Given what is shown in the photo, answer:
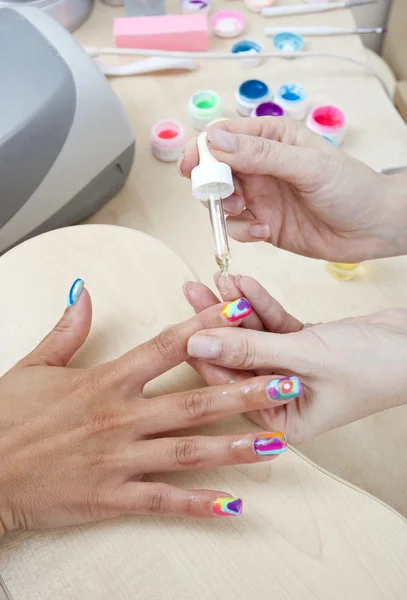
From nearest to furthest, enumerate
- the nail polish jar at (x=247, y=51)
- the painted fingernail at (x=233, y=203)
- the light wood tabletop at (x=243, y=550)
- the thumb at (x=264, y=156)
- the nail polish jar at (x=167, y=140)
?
the light wood tabletop at (x=243, y=550), the thumb at (x=264, y=156), the painted fingernail at (x=233, y=203), the nail polish jar at (x=167, y=140), the nail polish jar at (x=247, y=51)

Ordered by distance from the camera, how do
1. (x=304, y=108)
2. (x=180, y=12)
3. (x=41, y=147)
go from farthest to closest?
(x=180, y=12) < (x=304, y=108) < (x=41, y=147)

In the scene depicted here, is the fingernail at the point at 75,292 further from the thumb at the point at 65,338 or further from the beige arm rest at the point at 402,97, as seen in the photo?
the beige arm rest at the point at 402,97

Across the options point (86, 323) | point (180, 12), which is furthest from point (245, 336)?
point (180, 12)

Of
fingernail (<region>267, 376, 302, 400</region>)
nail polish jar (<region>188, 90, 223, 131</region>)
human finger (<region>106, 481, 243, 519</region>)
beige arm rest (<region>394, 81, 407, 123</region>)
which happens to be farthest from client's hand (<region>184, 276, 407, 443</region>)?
beige arm rest (<region>394, 81, 407, 123</region>)

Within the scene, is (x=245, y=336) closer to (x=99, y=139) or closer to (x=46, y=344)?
(x=46, y=344)

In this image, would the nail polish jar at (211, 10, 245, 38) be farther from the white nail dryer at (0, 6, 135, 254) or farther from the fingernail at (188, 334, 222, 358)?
the fingernail at (188, 334, 222, 358)

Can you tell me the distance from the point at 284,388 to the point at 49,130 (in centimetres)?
45

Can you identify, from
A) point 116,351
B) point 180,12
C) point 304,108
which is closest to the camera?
point 116,351

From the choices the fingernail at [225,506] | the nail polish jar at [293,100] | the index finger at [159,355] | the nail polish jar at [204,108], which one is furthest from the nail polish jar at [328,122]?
the fingernail at [225,506]

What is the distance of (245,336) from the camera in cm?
52

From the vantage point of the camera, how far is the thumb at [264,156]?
1.83ft

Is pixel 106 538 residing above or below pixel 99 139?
below

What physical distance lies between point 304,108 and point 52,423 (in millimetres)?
660

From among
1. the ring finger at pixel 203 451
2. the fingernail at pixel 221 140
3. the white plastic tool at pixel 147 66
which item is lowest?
the ring finger at pixel 203 451
